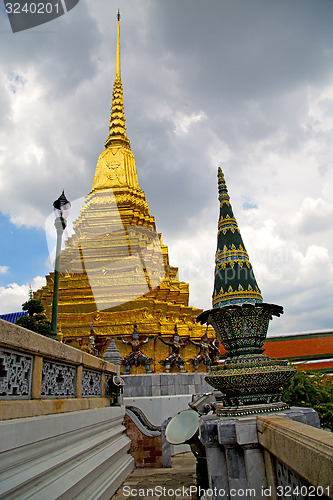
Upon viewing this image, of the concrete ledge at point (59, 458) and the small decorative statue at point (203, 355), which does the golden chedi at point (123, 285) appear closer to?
the small decorative statue at point (203, 355)

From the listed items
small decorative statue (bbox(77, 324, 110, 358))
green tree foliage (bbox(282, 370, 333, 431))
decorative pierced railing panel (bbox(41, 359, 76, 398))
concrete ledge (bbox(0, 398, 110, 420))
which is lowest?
green tree foliage (bbox(282, 370, 333, 431))

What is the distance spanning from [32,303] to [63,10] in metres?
7.21

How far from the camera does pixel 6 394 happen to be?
3012mm

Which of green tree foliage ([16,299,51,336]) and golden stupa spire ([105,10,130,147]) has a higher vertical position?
golden stupa spire ([105,10,130,147])

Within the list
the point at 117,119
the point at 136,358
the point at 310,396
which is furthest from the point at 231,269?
the point at 117,119

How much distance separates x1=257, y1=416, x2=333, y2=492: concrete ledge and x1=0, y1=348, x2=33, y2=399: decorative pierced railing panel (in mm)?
2216

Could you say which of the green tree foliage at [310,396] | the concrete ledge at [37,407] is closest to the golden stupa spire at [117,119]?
the green tree foliage at [310,396]

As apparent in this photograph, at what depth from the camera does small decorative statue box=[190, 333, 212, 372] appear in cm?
1580

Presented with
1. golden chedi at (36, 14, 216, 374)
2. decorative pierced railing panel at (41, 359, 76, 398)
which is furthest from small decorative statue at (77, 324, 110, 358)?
decorative pierced railing panel at (41, 359, 76, 398)

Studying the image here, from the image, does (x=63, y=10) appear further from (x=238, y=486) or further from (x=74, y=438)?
(x=238, y=486)

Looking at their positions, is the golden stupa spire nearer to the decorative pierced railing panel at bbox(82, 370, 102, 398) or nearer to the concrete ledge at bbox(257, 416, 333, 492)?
the decorative pierced railing panel at bbox(82, 370, 102, 398)

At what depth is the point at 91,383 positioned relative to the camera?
20.8 feet

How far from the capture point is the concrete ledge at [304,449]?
5.37 ft

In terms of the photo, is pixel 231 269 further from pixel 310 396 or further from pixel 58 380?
pixel 310 396
